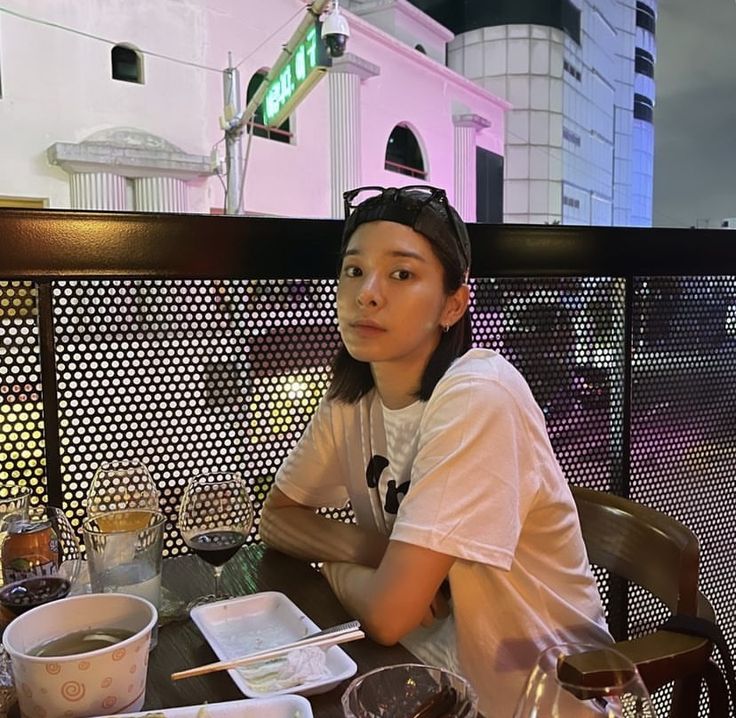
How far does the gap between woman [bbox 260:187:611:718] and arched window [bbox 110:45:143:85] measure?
273 inches

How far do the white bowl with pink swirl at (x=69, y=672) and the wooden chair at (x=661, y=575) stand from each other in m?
0.63

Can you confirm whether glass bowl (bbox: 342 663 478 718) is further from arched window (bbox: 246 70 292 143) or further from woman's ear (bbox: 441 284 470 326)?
arched window (bbox: 246 70 292 143)

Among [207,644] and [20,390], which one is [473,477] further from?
[20,390]

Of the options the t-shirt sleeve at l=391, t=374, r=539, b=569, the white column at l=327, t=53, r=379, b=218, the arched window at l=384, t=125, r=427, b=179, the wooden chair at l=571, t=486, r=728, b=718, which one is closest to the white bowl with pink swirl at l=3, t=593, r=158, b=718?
the t-shirt sleeve at l=391, t=374, r=539, b=569

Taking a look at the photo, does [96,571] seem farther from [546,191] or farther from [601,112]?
[601,112]

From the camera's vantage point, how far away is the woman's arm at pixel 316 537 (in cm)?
107

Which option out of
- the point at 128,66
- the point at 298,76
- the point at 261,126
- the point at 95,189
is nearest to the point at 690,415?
the point at 298,76

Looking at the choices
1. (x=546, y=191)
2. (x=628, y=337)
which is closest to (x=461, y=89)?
(x=546, y=191)

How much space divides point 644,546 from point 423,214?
67 cm

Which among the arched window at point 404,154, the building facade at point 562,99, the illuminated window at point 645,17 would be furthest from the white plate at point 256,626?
the illuminated window at point 645,17

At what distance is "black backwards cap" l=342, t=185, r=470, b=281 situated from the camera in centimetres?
107

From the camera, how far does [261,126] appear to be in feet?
25.2

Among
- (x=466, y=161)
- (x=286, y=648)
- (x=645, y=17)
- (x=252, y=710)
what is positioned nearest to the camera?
(x=252, y=710)

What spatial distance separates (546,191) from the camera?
11828 millimetres
